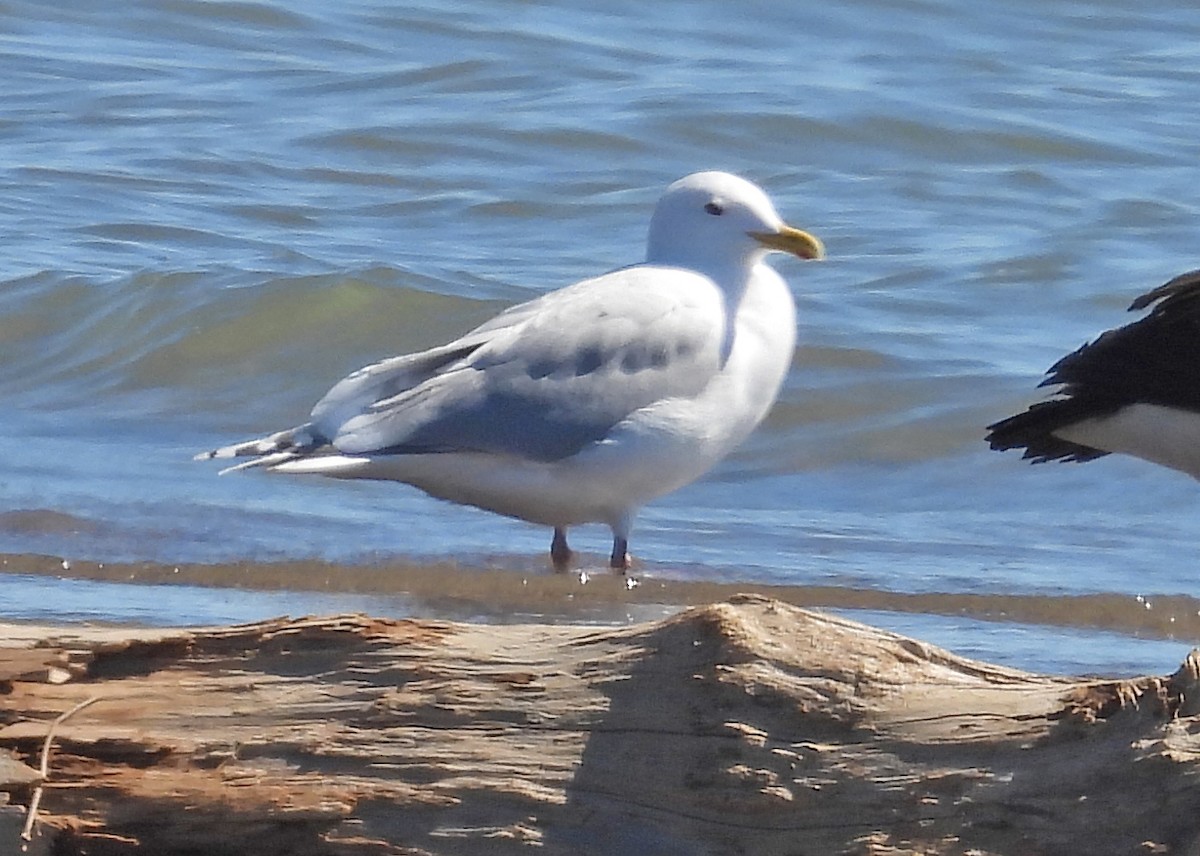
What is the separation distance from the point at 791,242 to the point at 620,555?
976mm

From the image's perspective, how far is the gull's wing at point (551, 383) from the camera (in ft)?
18.1

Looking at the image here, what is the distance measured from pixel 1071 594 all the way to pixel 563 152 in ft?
19.9

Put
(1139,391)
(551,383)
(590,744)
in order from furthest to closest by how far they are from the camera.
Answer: (551,383) → (1139,391) → (590,744)

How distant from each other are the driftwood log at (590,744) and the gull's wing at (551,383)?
7.98ft

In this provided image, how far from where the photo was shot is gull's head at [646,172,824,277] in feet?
19.2

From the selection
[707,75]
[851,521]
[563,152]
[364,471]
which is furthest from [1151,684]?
[707,75]

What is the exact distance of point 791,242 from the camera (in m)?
5.80

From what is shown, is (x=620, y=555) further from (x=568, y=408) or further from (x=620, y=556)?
(x=568, y=408)

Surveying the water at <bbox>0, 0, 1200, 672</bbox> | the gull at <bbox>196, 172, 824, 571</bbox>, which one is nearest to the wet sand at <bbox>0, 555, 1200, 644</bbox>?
the water at <bbox>0, 0, 1200, 672</bbox>

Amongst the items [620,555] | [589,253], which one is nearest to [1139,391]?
[620,555]

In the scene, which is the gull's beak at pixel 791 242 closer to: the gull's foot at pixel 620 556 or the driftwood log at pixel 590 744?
the gull's foot at pixel 620 556

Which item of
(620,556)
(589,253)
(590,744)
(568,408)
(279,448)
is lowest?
(590,744)

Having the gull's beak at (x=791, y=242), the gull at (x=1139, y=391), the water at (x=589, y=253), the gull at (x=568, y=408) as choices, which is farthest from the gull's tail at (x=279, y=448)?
the gull at (x=1139, y=391)

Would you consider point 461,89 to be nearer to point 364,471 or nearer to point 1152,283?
point 1152,283
